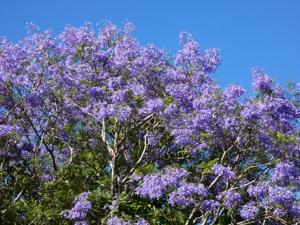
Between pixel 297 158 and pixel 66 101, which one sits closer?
pixel 297 158

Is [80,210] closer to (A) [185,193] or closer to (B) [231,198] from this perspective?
(A) [185,193]

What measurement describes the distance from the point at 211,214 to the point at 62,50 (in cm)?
621

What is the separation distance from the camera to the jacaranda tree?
1373cm

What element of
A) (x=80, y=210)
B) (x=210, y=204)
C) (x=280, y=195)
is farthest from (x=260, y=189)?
(x=80, y=210)

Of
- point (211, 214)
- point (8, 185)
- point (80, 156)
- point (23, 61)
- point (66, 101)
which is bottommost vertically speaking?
point (211, 214)

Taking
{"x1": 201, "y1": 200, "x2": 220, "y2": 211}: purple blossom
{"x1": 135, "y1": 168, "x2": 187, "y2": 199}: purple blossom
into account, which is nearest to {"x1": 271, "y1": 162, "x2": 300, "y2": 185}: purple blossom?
{"x1": 201, "y1": 200, "x2": 220, "y2": 211}: purple blossom

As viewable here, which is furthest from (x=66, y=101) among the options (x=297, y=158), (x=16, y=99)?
(x=297, y=158)

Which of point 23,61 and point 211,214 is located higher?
point 23,61

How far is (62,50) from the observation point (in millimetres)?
16578

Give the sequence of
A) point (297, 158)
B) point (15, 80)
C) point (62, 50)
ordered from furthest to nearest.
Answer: point (62, 50) → point (15, 80) → point (297, 158)

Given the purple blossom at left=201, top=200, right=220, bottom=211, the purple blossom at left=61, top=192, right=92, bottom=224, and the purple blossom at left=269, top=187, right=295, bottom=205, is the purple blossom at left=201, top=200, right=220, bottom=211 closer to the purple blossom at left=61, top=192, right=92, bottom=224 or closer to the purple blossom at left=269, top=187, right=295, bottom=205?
the purple blossom at left=269, top=187, right=295, bottom=205

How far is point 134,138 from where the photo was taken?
658 inches

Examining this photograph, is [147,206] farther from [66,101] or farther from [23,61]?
[23,61]

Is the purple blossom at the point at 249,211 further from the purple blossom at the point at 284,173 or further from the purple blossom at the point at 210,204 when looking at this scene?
the purple blossom at the point at 284,173
